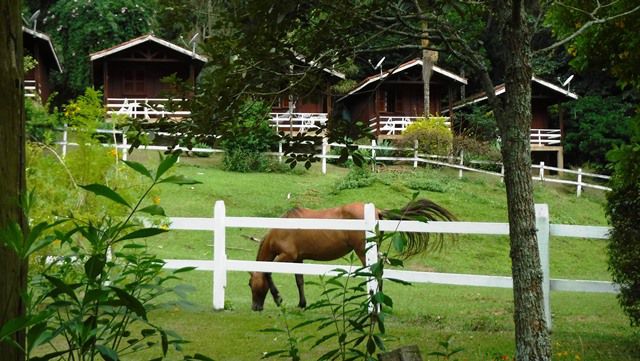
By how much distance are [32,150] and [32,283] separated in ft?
21.9

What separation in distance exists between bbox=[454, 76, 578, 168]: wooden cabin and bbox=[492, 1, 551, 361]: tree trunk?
32.4m

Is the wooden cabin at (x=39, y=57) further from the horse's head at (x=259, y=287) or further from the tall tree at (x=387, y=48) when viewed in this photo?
the tall tree at (x=387, y=48)

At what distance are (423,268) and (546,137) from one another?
24.5 m

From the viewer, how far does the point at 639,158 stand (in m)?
5.66

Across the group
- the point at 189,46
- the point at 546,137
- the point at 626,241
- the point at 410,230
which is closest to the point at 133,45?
the point at 189,46

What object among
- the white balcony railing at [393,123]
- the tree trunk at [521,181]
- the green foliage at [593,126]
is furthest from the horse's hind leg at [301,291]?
the green foliage at [593,126]

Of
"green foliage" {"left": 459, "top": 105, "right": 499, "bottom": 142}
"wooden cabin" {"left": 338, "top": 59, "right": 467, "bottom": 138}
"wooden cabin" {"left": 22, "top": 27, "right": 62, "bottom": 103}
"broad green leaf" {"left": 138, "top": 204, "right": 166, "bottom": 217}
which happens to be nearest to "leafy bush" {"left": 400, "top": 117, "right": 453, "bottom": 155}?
"green foliage" {"left": 459, "top": 105, "right": 499, "bottom": 142}

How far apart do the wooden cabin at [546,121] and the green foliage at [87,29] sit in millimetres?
18091

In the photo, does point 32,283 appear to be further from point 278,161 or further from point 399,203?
point 278,161

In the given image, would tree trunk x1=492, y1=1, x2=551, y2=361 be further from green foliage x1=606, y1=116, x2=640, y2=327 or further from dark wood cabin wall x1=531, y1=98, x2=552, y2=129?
dark wood cabin wall x1=531, y1=98, x2=552, y2=129

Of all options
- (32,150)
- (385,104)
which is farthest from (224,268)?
(385,104)

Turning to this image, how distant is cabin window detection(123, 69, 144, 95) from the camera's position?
35.1 meters

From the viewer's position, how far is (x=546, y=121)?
3931 centimetres

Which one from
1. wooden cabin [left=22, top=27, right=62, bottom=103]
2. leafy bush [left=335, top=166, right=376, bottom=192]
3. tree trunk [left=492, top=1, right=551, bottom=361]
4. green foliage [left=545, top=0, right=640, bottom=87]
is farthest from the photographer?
wooden cabin [left=22, top=27, right=62, bottom=103]
